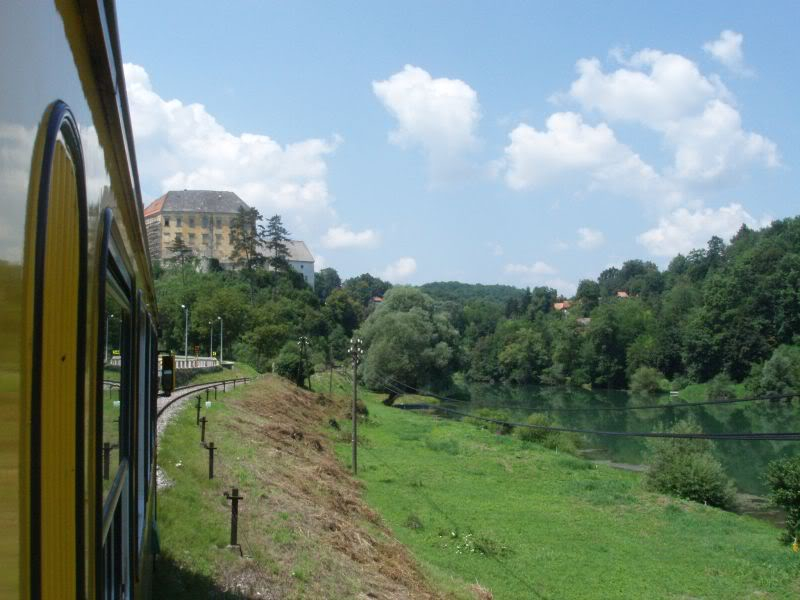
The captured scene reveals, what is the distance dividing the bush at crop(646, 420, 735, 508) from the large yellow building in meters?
61.6

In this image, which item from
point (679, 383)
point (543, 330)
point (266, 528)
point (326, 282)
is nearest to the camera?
point (266, 528)

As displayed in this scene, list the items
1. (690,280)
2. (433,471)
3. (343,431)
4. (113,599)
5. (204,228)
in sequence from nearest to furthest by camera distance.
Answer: (113,599)
(433,471)
(343,431)
(204,228)
(690,280)

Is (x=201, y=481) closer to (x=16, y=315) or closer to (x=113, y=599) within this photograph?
(x=113, y=599)

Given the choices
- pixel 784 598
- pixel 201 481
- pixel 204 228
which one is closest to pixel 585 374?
pixel 204 228

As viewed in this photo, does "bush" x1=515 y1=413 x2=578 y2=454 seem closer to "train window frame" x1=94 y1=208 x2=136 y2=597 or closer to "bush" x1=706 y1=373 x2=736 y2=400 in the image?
"bush" x1=706 y1=373 x2=736 y2=400

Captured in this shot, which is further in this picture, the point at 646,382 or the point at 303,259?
the point at 303,259

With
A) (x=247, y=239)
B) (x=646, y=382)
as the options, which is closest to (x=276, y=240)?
(x=247, y=239)

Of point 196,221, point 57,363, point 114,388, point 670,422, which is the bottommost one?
point 670,422

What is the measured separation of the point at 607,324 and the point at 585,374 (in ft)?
19.4

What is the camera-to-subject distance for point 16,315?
3.27ft

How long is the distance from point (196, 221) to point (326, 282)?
4271cm

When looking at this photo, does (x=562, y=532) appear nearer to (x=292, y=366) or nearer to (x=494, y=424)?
(x=494, y=424)

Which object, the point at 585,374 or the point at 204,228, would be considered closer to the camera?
the point at 585,374

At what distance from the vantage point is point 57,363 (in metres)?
1.32
